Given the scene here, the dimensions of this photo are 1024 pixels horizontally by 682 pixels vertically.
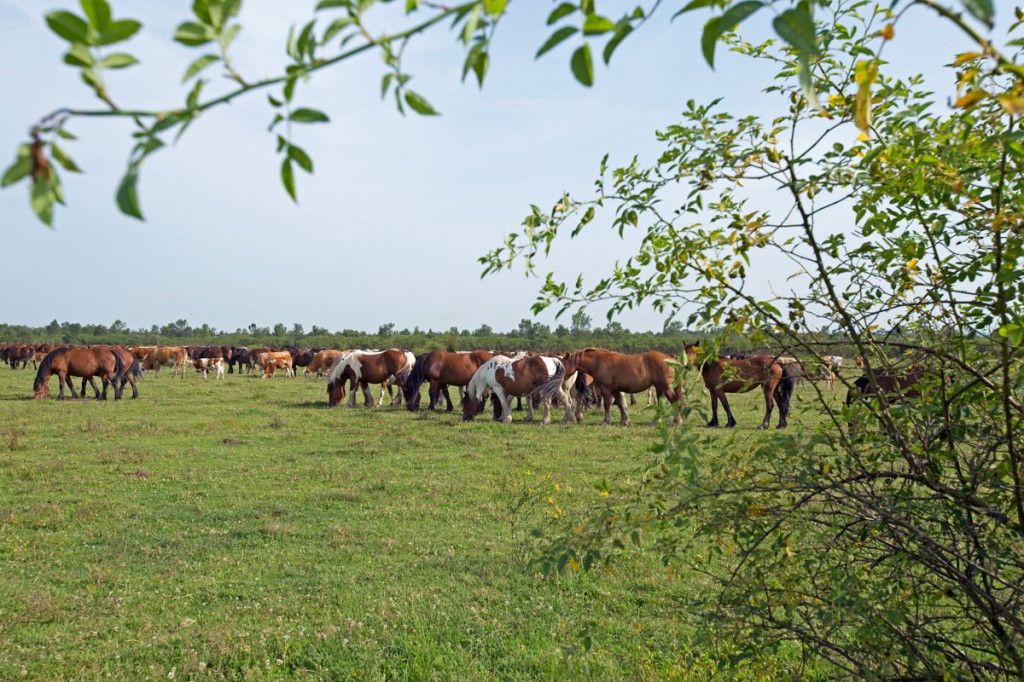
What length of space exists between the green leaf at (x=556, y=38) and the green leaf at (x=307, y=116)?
→ 0.29 metres

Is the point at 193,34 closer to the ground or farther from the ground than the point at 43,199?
farther from the ground


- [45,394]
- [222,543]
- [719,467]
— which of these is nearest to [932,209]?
[719,467]

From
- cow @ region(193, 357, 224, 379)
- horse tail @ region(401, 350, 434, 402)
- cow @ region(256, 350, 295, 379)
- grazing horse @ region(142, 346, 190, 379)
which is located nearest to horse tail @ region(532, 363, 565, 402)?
horse tail @ region(401, 350, 434, 402)

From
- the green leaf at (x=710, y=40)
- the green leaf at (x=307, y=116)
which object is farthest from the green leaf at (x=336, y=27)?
the green leaf at (x=710, y=40)

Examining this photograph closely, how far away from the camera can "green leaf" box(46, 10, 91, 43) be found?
757mm

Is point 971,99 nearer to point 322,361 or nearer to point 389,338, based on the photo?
point 322,361

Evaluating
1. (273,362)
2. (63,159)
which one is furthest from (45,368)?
(63,159)

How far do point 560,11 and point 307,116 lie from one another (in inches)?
14.6

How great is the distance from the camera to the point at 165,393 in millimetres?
22125

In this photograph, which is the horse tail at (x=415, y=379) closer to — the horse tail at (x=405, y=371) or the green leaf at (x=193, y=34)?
the horse tail at (x=405, y=371)

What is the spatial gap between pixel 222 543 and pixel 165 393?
17784 mm

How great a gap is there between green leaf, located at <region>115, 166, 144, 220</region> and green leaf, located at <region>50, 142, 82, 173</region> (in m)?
0.09

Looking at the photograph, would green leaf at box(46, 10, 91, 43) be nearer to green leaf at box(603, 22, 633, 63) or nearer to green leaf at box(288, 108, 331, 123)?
green leaf at box(288, 108, 331, 123)

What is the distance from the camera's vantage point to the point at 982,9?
78 cm
